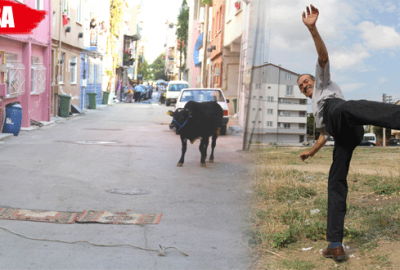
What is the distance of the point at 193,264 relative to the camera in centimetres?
441

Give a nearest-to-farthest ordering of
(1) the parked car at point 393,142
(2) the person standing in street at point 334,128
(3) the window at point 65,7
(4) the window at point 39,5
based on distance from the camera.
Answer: (2) the person standing in street at point 334,128, (1) the parked car at point 393,142, (4) the window at point 39,5, (3) the window at point 65,7

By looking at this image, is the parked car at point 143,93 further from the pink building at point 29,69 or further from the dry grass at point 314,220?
the dry grass at point 314,220

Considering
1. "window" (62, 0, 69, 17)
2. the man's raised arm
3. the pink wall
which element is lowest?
the man's raised arm

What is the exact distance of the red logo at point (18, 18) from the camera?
51.0ft

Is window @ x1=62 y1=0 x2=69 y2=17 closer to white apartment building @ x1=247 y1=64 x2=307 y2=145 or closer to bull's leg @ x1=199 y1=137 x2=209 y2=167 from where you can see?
white apartment building @ x1=247 y1=64 x2=307 y2=145

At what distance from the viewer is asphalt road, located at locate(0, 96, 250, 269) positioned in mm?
4512

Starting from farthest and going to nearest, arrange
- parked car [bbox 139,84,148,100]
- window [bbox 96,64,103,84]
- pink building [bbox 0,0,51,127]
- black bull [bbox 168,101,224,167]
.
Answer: parked car [bbox 139,84,148,100]
window [bbox 96,64,103,84]
pink building [bbox 0,0,51,127]
black bull [bbox 168,101,224,167]

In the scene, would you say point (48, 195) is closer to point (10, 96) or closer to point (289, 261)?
point (289, 261)

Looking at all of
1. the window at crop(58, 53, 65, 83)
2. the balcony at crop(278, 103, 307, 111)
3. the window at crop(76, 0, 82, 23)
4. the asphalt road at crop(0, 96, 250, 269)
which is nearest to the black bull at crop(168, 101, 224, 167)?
the asphalt road at crop(0, 96, 250, 269)

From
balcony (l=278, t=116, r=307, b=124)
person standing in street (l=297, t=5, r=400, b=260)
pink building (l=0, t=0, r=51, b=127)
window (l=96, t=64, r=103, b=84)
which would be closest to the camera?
person standing in street (l=297, t=5, r=400, b=260)

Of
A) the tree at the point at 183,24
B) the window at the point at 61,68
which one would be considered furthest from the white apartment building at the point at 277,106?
the tree at the point at 183,24

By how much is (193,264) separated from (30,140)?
10898 mm

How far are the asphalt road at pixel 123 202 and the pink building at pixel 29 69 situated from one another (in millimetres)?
2921

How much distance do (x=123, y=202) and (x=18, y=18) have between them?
12.5 metres
